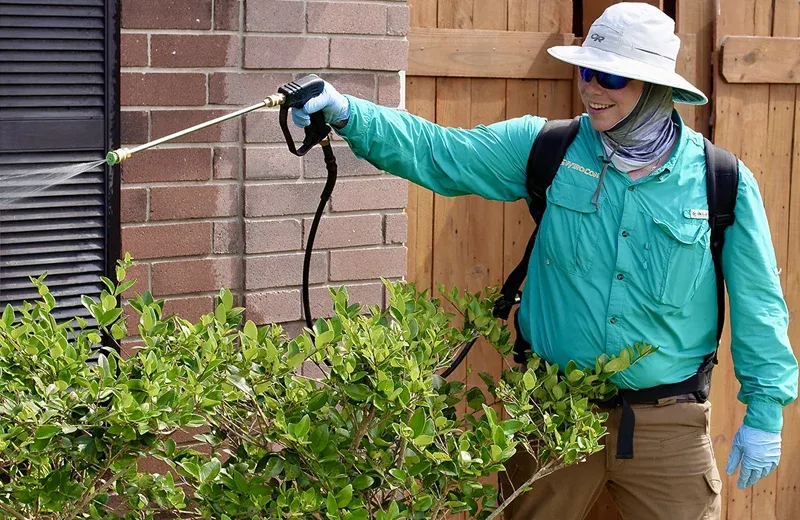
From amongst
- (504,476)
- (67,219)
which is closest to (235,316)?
(67,219)

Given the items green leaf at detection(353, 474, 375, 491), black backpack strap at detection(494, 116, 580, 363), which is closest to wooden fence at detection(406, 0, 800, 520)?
black backpack strap at detection(494, 116, 580, 363)

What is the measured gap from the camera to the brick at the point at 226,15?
11.6 feet

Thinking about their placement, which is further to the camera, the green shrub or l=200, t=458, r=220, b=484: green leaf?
l=200, t=458, r=220, b=484: green leaf

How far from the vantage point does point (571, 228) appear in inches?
136

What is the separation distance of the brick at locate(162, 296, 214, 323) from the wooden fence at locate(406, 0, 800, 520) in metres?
0.99

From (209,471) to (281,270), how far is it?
1.14 metres

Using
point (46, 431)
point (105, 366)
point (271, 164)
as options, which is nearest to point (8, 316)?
point (105, 366)

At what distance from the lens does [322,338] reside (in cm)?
280

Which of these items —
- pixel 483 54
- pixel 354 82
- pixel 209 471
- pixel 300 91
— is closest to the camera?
pixel 209 471

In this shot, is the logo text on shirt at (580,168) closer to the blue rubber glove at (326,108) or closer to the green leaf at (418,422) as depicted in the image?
the blue rubber glove at (326,108)

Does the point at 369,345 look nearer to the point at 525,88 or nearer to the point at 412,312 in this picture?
the point at 412,312

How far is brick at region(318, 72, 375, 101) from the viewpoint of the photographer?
374cm

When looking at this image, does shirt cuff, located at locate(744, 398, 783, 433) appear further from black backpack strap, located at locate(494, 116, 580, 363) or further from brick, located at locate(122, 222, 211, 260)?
brick, located at locate(122, 222, 211, 260)

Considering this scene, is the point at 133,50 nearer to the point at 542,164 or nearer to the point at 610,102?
the point at 542,164
